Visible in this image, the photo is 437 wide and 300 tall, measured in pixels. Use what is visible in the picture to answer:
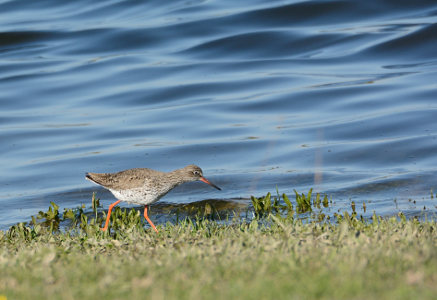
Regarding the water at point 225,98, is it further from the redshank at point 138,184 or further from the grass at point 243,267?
the grass at point 243,267

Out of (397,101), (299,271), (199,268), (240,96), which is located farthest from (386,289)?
(240,96)

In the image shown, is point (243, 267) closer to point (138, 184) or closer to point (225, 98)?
point (138, 184)

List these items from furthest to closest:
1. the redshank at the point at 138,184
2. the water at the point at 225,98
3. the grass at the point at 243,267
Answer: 1. the water at the point at 225,98
2. the redshank at the point at 138,184
3. the grass at the point at 243,267

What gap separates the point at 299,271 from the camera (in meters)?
4.82

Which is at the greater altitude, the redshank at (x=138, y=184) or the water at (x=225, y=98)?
the water at (x=225, y=98)

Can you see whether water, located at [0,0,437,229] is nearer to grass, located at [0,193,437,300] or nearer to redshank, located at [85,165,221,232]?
redshank, located at [85,165,221,232]

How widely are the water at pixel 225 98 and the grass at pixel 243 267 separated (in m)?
3.63

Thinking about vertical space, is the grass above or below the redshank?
below

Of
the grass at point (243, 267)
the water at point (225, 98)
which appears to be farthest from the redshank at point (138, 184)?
the grass at point (243, 267)

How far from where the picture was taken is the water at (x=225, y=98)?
12883mm

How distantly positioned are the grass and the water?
3.63m

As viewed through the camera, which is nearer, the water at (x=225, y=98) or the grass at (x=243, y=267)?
the grass at (x=243, y=267)

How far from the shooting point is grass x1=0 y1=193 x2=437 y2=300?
4395mm

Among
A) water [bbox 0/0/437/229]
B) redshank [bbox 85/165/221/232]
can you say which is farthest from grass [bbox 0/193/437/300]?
water [bbox 0/0/437/229]
